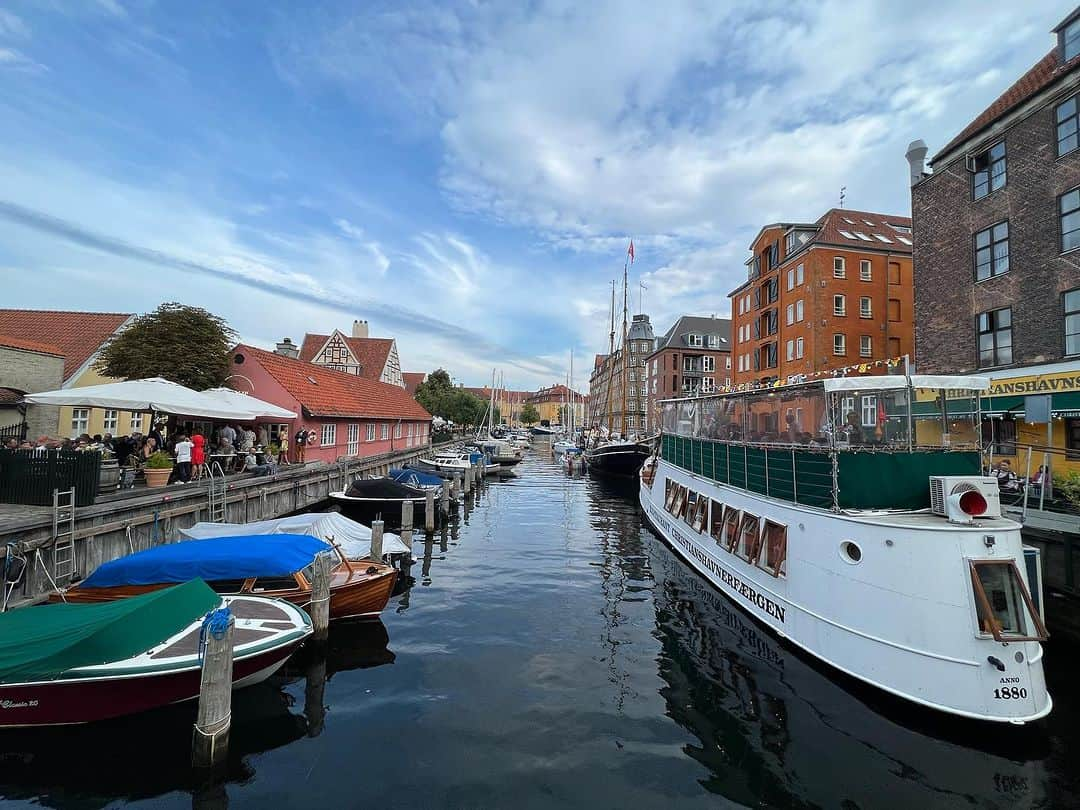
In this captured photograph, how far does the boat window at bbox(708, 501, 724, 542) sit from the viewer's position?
1387 cm

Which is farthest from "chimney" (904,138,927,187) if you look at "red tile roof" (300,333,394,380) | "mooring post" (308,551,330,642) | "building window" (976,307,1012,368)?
"red tile roof" (300,333,394,380)

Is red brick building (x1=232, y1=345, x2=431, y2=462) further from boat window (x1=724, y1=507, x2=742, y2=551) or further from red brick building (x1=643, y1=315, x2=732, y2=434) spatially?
red brick building (x1=643, y1=315, x2=732, y2=434)

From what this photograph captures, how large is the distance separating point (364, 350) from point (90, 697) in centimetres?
6343

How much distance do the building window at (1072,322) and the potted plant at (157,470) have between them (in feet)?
99.0

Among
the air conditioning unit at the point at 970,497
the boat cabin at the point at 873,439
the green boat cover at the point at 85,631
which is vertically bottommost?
the green boat cover at the point at 85,631

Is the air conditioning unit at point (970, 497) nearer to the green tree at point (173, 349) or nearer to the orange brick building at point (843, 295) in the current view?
the green tree at point (173, 349)

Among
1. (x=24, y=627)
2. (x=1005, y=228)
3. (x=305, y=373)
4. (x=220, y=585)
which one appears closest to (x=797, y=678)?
(x=220, y=585)

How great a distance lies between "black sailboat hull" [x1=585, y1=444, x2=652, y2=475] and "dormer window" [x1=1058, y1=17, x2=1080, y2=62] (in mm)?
26779

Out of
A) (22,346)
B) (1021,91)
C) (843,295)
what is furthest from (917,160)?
(22,346)

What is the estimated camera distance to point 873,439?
9.16m

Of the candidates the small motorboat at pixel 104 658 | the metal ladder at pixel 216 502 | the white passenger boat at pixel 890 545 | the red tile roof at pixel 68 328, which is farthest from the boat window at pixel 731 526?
the red tile roof at pixel 68 328

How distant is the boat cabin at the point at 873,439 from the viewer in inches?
342

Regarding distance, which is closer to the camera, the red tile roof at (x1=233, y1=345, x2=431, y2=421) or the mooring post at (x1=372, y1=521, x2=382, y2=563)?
the mooring post at (x1=372, y1=521, x2=382, y2=563)

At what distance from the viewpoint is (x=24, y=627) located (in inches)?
284
